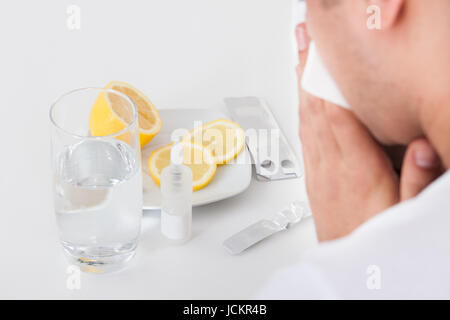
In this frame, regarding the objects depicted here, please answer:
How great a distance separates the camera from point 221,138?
37.0 inches

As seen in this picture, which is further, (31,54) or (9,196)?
(31,54)

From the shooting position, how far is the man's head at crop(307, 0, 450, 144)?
571 mm

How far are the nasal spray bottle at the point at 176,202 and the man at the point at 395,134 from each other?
7.6 inches

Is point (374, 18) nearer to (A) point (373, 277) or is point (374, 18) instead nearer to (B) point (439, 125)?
(B) point (439, 125)

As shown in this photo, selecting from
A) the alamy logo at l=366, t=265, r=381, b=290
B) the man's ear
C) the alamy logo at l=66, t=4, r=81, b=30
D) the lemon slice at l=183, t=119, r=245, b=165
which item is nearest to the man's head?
the man's ear

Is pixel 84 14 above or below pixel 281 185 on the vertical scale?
above

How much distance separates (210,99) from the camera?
1087mm

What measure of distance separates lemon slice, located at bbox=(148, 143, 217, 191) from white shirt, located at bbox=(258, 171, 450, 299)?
264 mm

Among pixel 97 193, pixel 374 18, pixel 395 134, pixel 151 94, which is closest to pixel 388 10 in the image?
pixel 374 18

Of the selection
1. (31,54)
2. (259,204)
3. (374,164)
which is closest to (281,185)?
(259,204)
